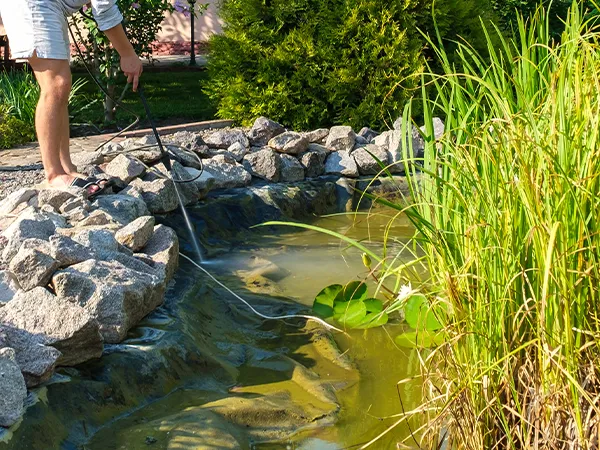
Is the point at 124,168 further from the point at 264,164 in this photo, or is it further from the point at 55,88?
the point at 264,164

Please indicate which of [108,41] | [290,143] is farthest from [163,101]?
[290,143]

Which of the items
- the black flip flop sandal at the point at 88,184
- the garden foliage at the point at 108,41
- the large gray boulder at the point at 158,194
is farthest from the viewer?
the garden foliage at the point at 108,41

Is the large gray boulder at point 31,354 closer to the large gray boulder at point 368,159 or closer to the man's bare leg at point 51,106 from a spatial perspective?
the man's bare leg at point 51,106

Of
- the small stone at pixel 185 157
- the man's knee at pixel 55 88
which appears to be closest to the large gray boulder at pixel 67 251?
the man's knee at pixel 55 88

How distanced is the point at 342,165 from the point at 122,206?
85.5 inches

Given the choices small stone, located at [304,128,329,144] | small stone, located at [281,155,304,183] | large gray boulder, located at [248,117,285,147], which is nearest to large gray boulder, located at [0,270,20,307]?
small stone, located at [281,155,304,183]

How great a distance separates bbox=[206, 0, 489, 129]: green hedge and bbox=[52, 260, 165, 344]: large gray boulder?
3720 mm

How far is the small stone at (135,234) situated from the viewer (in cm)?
379

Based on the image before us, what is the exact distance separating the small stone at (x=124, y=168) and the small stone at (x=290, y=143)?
1.28m

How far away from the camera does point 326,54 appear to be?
6.69m

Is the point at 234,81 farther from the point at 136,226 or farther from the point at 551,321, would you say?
the point at 551,321

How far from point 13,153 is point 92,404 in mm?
4042

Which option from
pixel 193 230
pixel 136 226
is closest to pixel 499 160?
pixel 136 226

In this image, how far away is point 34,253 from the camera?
3.03 meters
